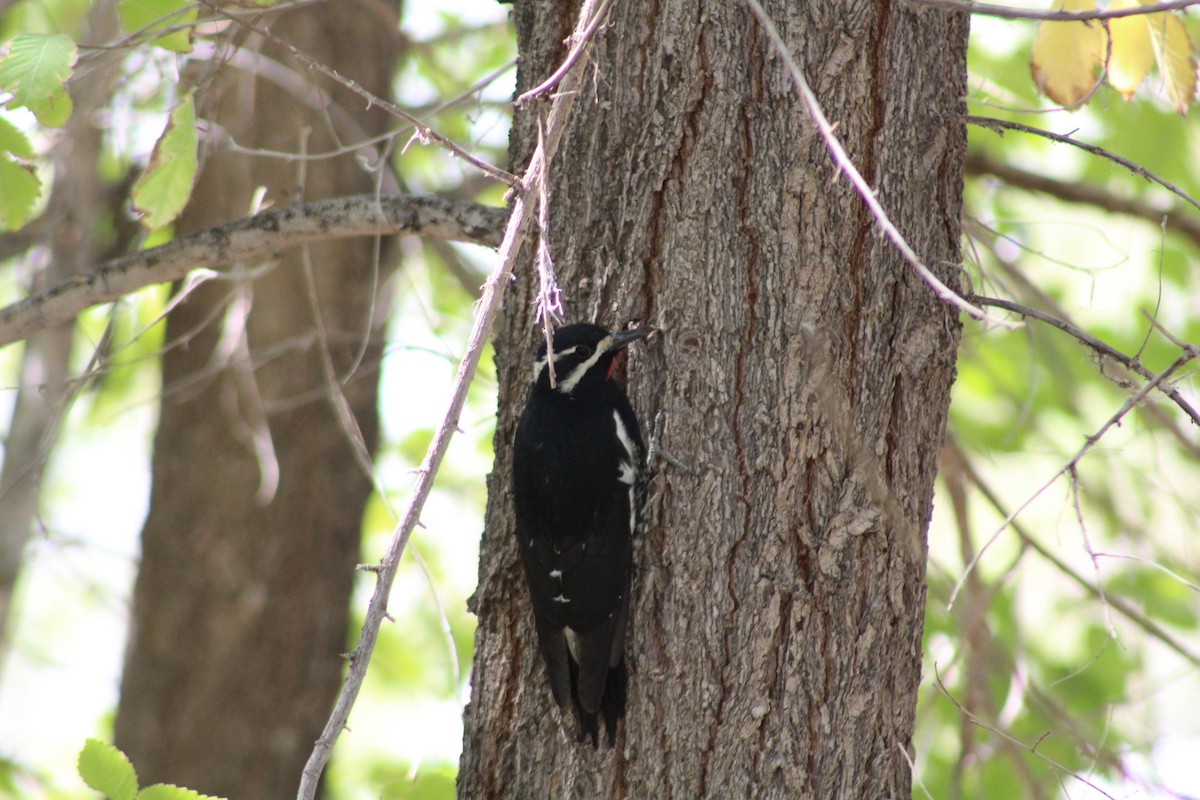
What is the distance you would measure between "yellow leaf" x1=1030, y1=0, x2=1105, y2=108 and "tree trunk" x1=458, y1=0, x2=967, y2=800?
12.1 inches

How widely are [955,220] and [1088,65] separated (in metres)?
0.61

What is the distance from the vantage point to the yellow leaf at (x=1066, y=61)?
2785 millimetres

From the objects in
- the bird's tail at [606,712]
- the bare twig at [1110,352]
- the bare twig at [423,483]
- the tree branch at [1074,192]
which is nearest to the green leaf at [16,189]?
the bare twig at [423,483]

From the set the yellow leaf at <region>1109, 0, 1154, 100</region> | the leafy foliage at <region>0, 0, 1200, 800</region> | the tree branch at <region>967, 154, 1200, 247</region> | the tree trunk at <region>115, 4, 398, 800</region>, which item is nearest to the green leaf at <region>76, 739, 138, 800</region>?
the leafy foliage at <region>0, 0, 1200, 800</region>

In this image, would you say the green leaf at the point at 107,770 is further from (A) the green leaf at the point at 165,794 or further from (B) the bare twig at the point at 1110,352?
(B) the bare twig at the point at 1110,352

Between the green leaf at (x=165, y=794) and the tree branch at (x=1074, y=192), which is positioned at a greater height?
the tree branch at (x=1074, y=192)

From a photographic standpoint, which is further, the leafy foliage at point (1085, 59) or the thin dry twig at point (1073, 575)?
the thin dry twig at point (1073, 575)

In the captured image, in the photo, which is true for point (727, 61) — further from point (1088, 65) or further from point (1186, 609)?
point (1186, 609)

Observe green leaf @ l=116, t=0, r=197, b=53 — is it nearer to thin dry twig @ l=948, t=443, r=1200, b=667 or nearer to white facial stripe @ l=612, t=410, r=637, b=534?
white facial stripe @ l=612, t=410, r=637, b=534

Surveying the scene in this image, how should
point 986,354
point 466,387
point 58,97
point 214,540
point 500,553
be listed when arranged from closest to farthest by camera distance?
point 466,387
point 58,97
point 500,553
point 214,540
point 986,354

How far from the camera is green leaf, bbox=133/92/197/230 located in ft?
8.83

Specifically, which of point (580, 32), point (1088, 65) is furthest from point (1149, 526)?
point (580, 32)

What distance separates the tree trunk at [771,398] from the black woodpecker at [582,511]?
78 mm

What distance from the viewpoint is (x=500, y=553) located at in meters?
2.78
